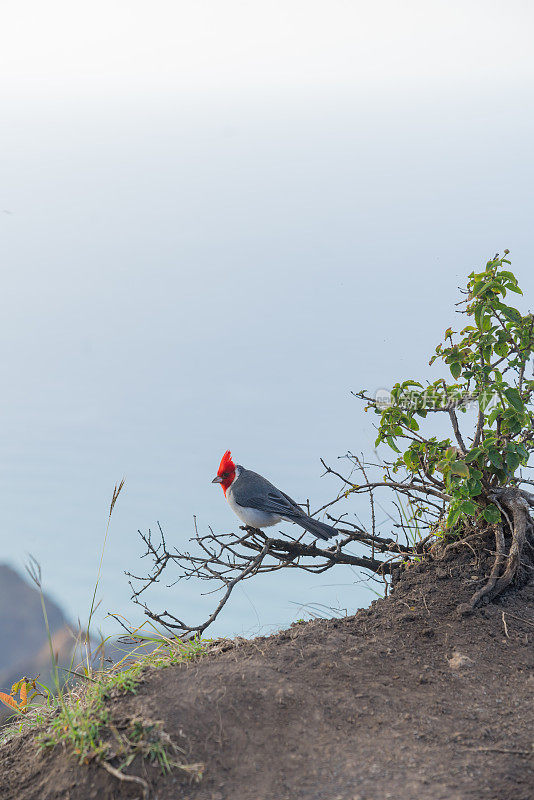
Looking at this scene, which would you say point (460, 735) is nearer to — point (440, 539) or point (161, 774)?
point (161, 774)

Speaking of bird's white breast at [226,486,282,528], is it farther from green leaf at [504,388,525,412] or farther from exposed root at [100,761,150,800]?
exposed root at [100,761,150,800]

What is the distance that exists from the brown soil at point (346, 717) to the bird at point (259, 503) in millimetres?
788

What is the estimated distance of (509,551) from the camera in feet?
15.0

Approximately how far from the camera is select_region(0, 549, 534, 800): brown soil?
296 centimetres

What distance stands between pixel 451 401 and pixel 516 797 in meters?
2.36

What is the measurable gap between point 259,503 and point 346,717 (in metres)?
1.98

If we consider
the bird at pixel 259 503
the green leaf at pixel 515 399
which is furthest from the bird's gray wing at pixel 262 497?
the green leaf at pixel 515 399

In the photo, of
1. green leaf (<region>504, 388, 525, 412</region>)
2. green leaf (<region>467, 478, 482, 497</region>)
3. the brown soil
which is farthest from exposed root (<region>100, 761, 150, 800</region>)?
green leaf (<region>504, 388, 525, 412</region>)

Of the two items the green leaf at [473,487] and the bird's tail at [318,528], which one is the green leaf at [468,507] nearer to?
the green leaf at [473,487]

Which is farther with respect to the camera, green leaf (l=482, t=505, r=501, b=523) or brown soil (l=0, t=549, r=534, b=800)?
green leaf (l=482, t=505, r=501, b=523)

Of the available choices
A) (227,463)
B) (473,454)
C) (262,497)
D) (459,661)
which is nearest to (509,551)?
(473,454)

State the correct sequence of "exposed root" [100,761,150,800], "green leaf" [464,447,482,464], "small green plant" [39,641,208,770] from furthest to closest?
"green leaf" [464,447,482,464], "small green plant" [39,641,208,770], "exposed root" [100,761,150,800]

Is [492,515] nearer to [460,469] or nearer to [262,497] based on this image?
[460,469]

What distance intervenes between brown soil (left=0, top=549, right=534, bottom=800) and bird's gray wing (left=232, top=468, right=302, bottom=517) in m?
0.90
